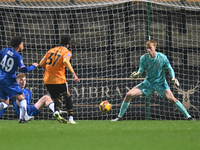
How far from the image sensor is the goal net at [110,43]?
9320mm

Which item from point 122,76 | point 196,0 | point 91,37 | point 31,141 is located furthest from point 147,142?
point 196,0

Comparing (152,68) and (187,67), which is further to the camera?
(187,67)

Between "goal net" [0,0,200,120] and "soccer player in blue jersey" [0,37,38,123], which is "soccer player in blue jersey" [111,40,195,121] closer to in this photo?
"goal net" [0,0,200,120]

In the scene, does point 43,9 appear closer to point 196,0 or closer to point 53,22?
point 53,22

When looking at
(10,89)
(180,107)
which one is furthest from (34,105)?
(180,107)

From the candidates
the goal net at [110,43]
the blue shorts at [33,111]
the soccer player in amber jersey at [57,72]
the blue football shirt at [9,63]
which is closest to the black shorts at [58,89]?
the soccer player in amber jersey at [57,72]

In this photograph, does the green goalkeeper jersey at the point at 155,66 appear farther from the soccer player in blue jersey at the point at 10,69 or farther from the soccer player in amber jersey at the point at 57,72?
the soccer player in blue jersey at the point at 10,69

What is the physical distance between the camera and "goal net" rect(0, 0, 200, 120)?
9320 mm

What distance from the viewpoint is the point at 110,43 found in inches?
377

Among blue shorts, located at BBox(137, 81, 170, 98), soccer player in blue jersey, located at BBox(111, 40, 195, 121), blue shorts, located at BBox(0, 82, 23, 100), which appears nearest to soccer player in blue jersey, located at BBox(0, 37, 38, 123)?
blue shorts, located at BBox(0, 82, 23, 100)

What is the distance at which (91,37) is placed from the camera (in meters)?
9.79

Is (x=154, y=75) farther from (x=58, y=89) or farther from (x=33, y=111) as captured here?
(x=33, y=111)

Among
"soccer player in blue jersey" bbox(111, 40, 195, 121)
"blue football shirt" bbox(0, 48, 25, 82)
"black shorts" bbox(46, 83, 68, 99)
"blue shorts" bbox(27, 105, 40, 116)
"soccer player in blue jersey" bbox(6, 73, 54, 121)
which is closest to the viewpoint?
"blue football shirt" bbox(0, 48, 25, 82)

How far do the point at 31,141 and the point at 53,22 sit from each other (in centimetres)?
571
